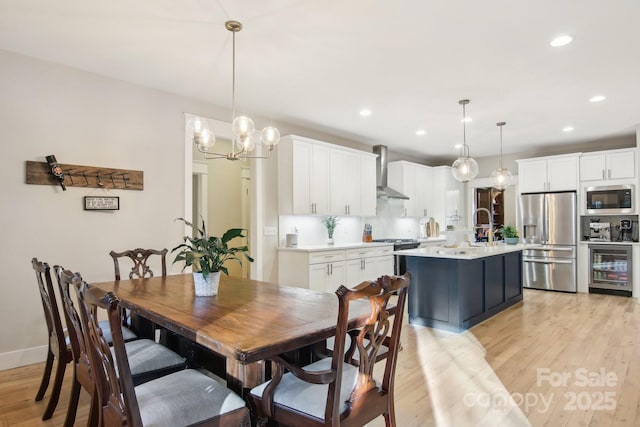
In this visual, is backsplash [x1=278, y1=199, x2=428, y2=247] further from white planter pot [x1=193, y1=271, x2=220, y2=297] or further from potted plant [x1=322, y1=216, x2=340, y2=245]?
white planter pot [x1=193, y1=271, x2=220, y2=297]

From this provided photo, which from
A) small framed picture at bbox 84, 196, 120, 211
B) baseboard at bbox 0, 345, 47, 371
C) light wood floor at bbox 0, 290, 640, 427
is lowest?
light wood floor at bbox 0, 290, 640, 427

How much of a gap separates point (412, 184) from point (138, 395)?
21.7 ft

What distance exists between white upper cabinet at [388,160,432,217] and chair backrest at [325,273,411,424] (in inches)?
229

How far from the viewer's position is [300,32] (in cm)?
289

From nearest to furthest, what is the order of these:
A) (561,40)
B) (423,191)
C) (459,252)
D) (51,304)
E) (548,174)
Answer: (51,304) → (561,40) → (459,252) → (548,174) → (423,191)

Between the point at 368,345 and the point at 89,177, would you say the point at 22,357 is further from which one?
the point at 368,345

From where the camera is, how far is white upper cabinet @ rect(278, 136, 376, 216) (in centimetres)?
523

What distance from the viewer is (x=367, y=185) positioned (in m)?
6.42

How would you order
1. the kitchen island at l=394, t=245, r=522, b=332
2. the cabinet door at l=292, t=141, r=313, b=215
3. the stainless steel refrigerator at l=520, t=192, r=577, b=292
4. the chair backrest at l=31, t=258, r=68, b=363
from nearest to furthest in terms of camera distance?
the chair backrest at l=31, t=258, r=68, b=363, the kitchen island at l=394, t=245, r=522, b=332, the cabinet door at l=292, t=141, r=313, b=215, the stainless steel refrigerator at l=520, t=192, r=577, b=292

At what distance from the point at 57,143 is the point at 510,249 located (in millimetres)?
5369

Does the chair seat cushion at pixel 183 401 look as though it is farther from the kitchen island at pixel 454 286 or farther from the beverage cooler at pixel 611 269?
the beverage cooler at pixel 611 269

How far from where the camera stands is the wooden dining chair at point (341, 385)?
4.75ft

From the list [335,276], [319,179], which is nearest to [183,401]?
[335,276]

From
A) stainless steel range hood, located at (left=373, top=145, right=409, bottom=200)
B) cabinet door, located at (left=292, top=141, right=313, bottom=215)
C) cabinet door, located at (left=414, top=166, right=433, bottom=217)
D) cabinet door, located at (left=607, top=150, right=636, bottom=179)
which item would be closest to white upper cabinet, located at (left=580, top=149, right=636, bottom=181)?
cabinet door, located at (left=607, top=150, right=636, bottom=179)
